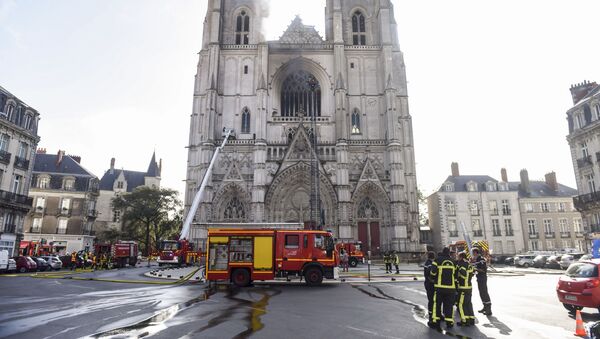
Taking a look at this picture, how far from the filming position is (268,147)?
109ft

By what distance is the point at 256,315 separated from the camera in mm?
7758

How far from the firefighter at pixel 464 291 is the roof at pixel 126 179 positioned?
61704 millimetres

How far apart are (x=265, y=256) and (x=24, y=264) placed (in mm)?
19762

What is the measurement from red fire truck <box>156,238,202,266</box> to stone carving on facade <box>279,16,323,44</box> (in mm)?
25075

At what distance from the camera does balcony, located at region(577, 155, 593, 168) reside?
85.4 ft

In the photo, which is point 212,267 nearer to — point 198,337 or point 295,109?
point 198,337

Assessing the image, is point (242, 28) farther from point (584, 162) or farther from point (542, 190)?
point (542, 190)

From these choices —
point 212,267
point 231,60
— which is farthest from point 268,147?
point 212,267

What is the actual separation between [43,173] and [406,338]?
48863 millimetres

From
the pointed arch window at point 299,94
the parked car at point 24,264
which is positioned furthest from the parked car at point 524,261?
the parked car at point 24,264

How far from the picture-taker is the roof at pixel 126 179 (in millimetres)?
58531

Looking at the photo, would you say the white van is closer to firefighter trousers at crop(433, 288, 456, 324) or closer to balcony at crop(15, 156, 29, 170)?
balcony at crop(15, 156, 29, 170)

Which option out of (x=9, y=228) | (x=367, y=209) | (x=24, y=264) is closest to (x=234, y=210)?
(x=367, y=209)

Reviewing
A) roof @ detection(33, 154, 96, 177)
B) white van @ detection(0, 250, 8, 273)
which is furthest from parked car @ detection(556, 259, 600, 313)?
roof @ detection(33, 154, 96, 177)
